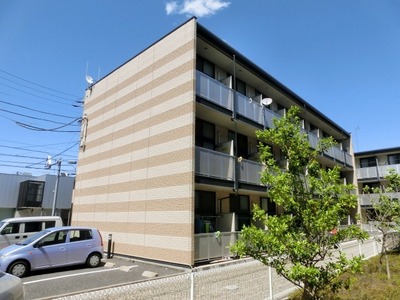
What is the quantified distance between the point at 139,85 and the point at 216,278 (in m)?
12.8

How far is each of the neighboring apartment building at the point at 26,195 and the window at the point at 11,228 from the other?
1502cm

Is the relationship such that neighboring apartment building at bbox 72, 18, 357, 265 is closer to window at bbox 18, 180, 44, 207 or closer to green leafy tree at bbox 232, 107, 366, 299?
green leafy tree at bbox 232, 107, 366, 299

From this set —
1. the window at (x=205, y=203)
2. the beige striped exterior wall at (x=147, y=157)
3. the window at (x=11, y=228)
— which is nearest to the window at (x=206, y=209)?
the window at (x=205, y=203)

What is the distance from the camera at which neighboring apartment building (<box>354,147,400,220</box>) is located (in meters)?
32.1

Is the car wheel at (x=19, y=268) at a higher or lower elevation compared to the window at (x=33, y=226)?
lower

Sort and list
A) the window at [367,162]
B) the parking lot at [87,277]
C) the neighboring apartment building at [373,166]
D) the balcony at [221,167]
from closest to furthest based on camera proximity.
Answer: the parking lot at [87,277] < the balcony at [221,167] < the neighboring apartment building at [373,166] < the window at [367,162]

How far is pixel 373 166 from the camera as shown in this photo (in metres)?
35.4

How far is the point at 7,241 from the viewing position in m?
14.4

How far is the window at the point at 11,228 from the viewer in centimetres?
1456

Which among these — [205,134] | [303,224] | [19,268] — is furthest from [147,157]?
[303,224]

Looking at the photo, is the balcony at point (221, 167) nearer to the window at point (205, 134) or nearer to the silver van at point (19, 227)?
the window at point (205, 134)

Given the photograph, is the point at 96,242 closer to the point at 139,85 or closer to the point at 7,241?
the point at 7,241

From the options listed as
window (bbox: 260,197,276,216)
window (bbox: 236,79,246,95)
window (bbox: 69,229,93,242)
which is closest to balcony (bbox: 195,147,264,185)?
window (bbox: 260,197,276,216)

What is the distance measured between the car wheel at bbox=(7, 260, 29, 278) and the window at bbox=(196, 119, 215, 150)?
9.17 m
